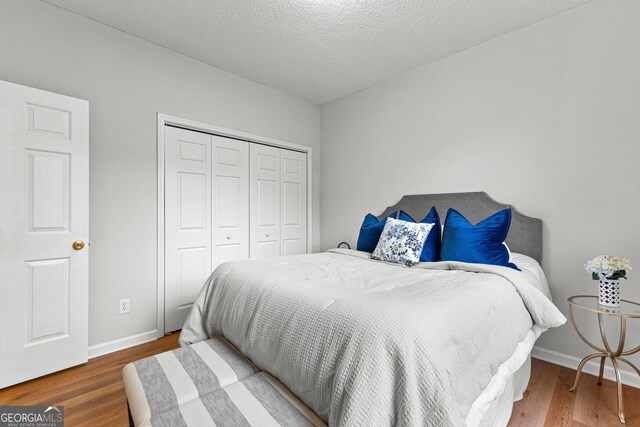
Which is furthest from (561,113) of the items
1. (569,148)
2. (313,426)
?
(313,426)

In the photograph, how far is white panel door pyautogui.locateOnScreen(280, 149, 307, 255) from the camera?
3.68 metres

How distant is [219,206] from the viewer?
3062 mm

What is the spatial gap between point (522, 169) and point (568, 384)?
152cm

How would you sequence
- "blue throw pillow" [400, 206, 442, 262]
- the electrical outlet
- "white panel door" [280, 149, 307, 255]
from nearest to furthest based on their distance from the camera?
"blue throw pillow" [400, 206, 442, 262] → the electrical outlet → "white panel door" [280, 149, 307, 255]

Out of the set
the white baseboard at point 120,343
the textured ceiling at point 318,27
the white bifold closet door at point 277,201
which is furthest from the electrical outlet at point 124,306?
the textured ceiling at point 318,27

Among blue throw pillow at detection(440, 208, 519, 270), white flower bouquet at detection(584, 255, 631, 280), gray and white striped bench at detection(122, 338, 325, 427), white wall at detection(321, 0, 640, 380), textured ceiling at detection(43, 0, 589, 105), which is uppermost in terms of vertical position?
textured ceiling at detection(43, 0, 589, 105)

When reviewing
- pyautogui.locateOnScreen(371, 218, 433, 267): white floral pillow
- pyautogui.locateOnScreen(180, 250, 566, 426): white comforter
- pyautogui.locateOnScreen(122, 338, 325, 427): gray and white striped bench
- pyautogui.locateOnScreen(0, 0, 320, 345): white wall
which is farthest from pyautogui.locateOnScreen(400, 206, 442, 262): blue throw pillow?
pyautogui.locateOnScreen(0, 0, 320, 345): white wall

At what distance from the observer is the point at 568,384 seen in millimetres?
1915

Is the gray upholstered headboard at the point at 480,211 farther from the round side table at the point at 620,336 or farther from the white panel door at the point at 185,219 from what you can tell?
the white panel door at the point at 185,219

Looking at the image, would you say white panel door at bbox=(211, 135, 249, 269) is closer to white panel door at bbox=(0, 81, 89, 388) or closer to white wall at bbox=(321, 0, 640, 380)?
white panel door at bbox=(0, 81, 89, 388)

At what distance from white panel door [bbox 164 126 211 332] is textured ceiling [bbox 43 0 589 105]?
0.83 m

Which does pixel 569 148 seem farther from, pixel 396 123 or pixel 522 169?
pixel 396 123

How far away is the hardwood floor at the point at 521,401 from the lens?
1572 millimetres

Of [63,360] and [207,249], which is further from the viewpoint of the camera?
[207,249]
